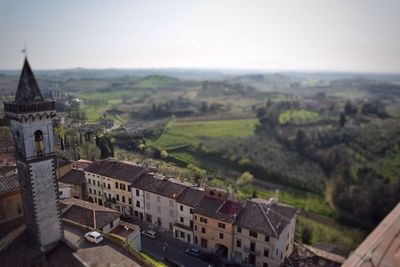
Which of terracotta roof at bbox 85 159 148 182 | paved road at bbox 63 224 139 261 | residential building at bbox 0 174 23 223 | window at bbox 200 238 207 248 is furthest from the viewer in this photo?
terracotta roof at bbox 85 159 148 182

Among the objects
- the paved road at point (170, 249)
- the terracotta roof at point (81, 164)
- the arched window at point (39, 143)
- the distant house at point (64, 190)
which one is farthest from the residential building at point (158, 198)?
the arched window at point (39, 143)

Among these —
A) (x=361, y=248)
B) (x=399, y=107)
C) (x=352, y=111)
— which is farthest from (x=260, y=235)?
(x=399, y=107)

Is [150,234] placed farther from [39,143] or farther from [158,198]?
[39,143]

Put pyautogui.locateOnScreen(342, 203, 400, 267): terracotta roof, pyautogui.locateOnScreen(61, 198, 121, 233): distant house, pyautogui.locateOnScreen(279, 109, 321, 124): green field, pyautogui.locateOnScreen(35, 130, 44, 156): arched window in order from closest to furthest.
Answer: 1. pyautogui.locateOnScreen(342, 203, 400, 267): terracotta roof
2. pyautogui.locateOnScreen(35, 130, 44, 156): arched window
3. pyautogui.locateOnScreen(61, 198, 121, 233): distant house
4. pyautogui.locateOnScreen(279, 109, 321, 124): green field

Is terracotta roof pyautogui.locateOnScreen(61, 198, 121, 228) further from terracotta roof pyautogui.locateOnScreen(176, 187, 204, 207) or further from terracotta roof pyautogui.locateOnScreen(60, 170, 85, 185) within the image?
terracotta roof pyautogui.locateOnScreen(176, 187, 204, 207)

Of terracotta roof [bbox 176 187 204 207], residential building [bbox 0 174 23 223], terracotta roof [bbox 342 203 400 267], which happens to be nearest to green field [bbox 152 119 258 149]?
terracotta roof [bbox 176 187 204 207]

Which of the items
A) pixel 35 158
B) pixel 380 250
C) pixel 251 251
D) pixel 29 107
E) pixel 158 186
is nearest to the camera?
pixel 380 250

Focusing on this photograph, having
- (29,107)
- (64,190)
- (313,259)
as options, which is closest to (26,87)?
(29,107)
